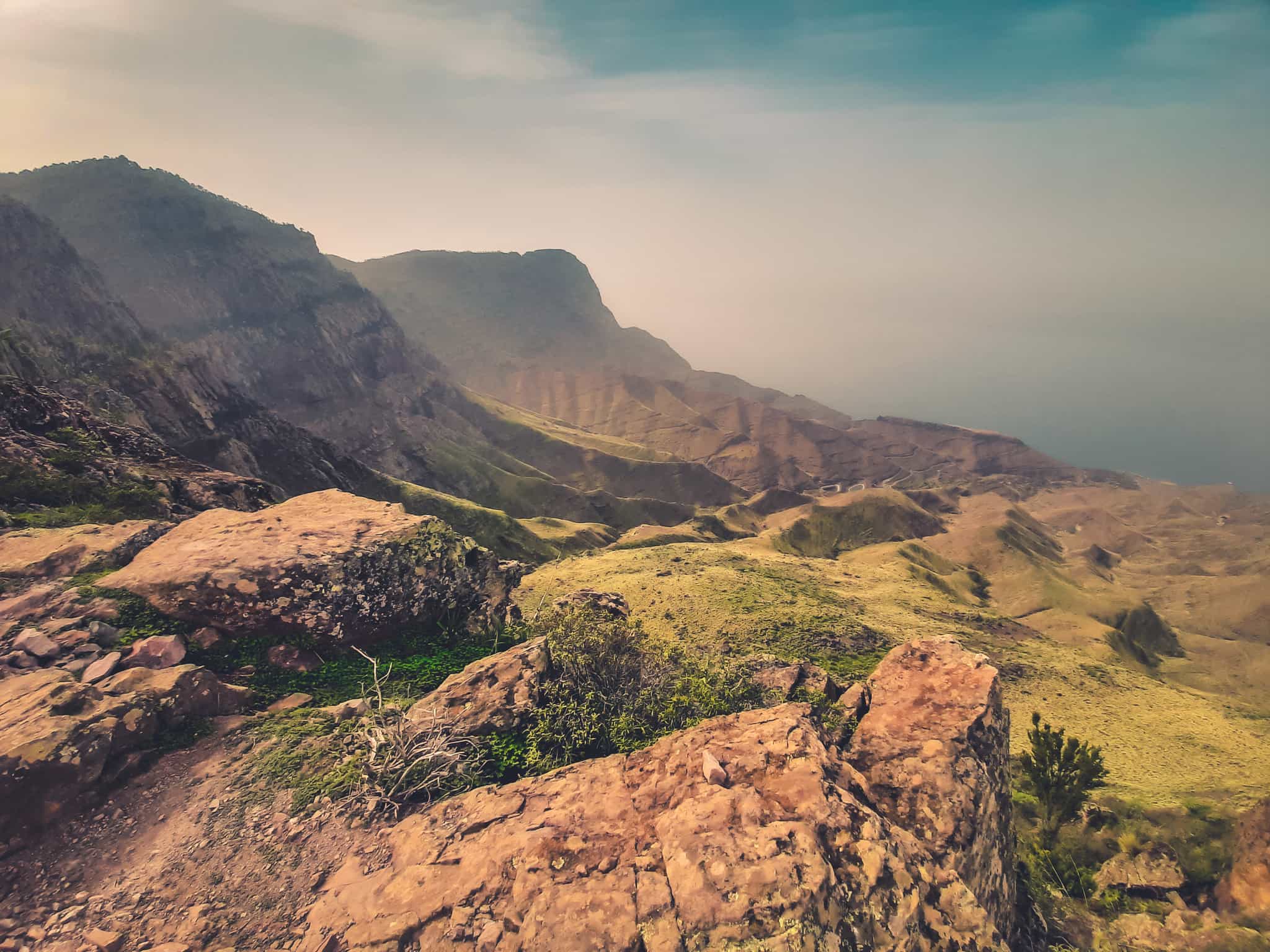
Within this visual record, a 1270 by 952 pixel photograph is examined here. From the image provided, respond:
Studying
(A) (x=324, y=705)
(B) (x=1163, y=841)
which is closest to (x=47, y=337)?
(A) (x=324, y=705)

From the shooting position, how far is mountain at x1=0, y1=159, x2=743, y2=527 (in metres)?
117

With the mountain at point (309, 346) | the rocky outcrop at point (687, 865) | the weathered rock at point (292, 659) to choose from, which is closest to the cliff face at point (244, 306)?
the mountain at point (309, 346)

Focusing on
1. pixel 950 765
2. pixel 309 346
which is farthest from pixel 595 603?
pixel 309 346

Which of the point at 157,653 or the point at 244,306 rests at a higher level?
the point at 244,306

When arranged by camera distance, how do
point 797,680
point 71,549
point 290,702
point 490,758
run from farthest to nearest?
point 797,680 < point 71,549 < point 290,702 < point 490,758

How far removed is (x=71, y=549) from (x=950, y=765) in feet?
83.1

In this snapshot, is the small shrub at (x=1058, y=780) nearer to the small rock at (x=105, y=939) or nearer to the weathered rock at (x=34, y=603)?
the small rock at (x=105, y=939)

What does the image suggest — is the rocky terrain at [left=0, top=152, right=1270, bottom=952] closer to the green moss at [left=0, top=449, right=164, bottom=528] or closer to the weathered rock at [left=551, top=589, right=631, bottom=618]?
the green moss at [left=0, top=449, right=164, bottom=528]

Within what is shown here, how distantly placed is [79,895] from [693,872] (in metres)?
10.1

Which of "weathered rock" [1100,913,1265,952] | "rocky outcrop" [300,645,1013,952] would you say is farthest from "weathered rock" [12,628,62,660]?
"weathered rock" [1100,913,1265,952]

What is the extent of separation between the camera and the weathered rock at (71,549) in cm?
1591

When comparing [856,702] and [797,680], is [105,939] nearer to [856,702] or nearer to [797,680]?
[856,702]

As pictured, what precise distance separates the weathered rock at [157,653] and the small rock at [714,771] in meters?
13.8

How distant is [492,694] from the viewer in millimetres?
13891
